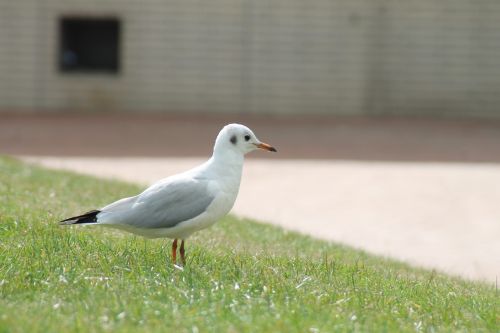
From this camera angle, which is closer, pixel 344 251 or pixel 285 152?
pixel 344 251

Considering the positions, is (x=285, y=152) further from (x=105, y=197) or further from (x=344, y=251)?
(x=344, y=251)

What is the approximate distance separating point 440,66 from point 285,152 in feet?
17.9

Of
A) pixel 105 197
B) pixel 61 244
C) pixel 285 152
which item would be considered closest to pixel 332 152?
pixel 285 152

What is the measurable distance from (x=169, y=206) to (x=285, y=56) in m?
15.3

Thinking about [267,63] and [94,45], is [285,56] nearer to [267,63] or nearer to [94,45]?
[267,63]

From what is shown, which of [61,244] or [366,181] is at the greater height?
[61,244]

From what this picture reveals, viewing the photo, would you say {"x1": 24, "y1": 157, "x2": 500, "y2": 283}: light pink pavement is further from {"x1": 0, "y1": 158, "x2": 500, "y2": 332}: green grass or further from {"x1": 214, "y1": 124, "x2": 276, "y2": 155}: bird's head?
{"x1": 214, "y1": 124, "x2": 276, "y2": 155}: bird's head

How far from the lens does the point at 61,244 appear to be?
7141 millimetres

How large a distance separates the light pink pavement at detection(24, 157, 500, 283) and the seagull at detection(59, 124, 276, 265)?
4069 millimetres

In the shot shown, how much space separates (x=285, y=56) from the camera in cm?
2184

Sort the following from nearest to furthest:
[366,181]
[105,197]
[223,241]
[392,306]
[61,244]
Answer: [392,306] → [61,244] → [223,241] → [105,197] → [366,181]

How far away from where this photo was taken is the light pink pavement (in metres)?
11.9

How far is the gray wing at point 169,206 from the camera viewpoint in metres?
6.72

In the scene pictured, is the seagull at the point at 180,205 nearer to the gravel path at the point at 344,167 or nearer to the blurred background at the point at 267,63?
the gravel path at the point at 344,167
